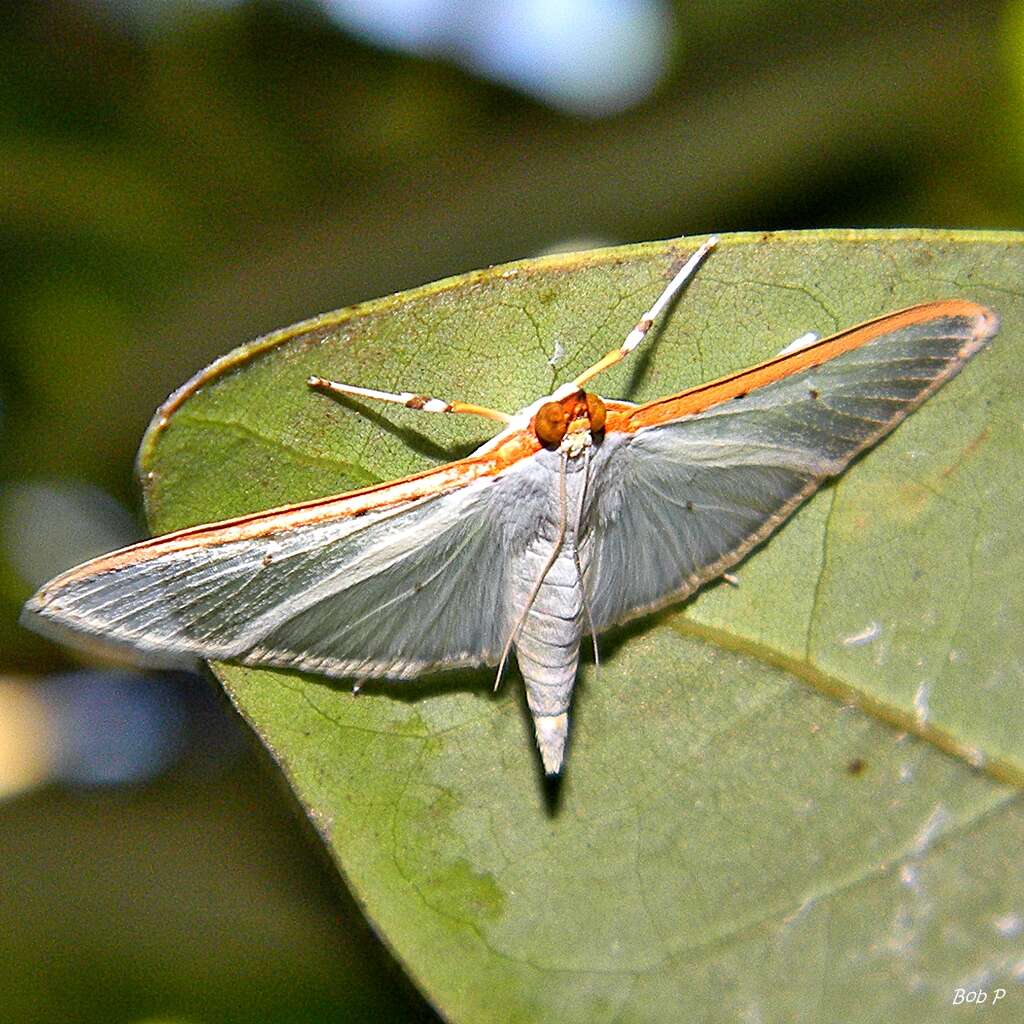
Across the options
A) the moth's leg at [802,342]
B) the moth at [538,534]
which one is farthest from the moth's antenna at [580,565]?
the moth's leg at [802,342]

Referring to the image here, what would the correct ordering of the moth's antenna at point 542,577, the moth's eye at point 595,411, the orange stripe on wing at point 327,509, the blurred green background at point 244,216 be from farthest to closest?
the blurred green background at point 244,216 → the moth's antenna at point 542,577 → the moth's eye at point 595,411 → the orange stripe on wing at point 327,509

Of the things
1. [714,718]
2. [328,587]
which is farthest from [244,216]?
[714,718]

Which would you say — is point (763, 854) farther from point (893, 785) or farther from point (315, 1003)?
point (315, 1003)

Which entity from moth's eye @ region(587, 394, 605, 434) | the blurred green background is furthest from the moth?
the blurred green background

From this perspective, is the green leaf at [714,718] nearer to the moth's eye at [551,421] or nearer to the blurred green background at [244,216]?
the moth's eye at [551,421]

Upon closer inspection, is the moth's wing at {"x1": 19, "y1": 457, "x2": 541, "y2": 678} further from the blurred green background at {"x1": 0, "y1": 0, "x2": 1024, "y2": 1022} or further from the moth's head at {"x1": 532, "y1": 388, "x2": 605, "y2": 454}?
the blurred green background at {"x1": 0, "y1": 0, "x2": 1024, "y2": 1022}

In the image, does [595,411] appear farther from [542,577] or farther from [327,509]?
[327,509]
